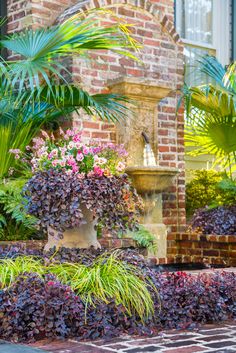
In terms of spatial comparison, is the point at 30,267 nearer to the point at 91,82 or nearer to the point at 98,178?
the point at 98,178

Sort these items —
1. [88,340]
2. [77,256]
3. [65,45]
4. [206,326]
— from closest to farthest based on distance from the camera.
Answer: [88,340]
[206,326]
[77,256]
[65,45]

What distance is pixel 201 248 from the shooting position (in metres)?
7.05

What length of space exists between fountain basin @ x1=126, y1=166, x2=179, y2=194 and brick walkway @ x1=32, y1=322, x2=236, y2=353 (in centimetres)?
299

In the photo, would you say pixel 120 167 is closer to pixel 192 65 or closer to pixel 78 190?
pixel 78 190

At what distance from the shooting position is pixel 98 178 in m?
4.72

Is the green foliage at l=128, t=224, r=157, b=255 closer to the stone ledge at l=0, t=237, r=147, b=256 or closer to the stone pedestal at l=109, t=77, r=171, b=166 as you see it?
the stone ledge at l=0, t=237, r=147, b=256

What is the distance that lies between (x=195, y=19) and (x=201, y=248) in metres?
3.42

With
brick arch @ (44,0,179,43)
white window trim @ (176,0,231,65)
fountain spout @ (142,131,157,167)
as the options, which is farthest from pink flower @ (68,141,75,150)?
white window trim @ (176,0,231,65)

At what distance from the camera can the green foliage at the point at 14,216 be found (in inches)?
212

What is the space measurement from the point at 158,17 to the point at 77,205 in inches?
143

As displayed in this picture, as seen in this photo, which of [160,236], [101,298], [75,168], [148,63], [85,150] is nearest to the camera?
[101,298]

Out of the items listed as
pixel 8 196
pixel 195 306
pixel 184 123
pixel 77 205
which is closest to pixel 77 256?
pixel 77 205

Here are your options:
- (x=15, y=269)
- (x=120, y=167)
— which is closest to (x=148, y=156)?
(x=120, y=167)

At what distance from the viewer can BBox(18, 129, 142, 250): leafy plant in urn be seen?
4.61m
